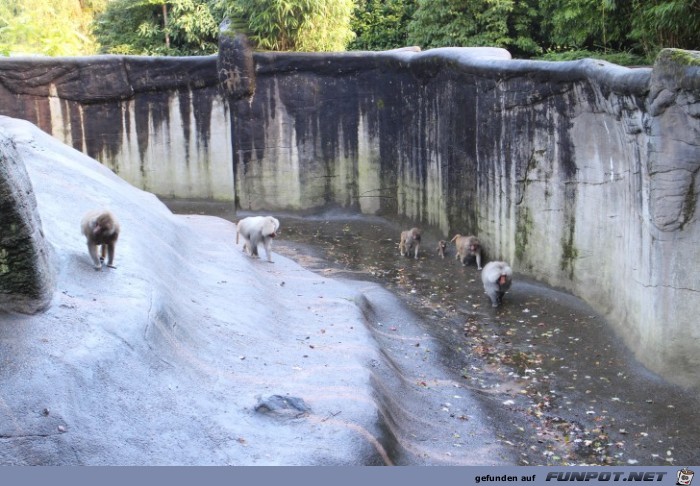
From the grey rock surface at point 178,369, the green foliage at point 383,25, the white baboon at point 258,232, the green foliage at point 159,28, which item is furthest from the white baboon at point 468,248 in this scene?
the green foliage at point 159,28

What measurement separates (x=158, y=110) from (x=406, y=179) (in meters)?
5.96

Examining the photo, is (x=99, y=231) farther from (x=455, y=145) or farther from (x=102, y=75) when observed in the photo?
(x=102, y=75)

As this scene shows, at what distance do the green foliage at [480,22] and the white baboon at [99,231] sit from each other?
12745mm

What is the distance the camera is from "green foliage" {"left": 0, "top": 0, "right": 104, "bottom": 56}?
22.9 metres

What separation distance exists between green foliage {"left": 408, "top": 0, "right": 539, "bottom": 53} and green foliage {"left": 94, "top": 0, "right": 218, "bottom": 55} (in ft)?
21.4

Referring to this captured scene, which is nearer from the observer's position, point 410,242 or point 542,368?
point 542,368

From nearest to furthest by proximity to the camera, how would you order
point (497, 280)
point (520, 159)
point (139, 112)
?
1. point (497, 280)
2. point (520, 159)
3. point (139, 112)

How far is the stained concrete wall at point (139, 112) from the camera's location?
63.0 ft

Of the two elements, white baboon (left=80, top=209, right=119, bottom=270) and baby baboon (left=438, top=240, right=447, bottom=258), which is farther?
baby baboon (left=438, top=240, right=447, bottom=258)

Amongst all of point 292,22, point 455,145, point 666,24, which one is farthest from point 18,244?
point 292,22

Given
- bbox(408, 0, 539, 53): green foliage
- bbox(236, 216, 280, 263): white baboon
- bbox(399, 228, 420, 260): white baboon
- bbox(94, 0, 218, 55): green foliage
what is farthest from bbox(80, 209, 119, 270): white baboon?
bbox(94, 0, 218, 55): green foliage

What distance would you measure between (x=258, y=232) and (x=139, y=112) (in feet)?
25.8

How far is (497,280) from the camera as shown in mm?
12141

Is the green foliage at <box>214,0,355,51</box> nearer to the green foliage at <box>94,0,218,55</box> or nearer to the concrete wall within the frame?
the concrete wall
